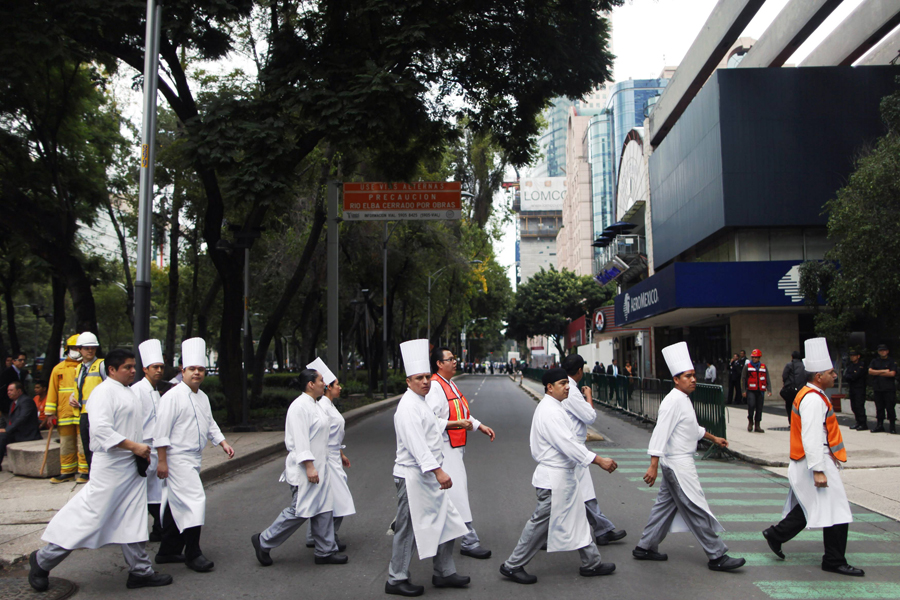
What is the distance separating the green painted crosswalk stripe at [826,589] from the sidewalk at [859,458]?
8.92 ft

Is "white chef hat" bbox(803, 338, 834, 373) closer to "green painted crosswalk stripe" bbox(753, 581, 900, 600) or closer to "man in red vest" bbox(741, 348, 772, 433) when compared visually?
"green painted crosswalk stripe" bbox(753, 581, 900, 600)

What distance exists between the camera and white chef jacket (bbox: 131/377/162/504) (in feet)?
19.9

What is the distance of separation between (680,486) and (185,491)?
398cm

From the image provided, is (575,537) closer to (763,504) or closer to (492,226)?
(763,504)

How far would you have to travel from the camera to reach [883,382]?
45.0 ft

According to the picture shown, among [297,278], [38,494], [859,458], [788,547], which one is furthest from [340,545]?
[297,278]

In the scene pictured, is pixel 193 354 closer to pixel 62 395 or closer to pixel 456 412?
pixel 456 412

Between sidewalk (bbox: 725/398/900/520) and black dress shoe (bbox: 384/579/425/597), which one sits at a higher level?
black dress shoe (bbox: 384/579/425/597)

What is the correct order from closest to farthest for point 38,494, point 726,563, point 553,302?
1. point 726,563
2. point 38,494
3. point 553,302

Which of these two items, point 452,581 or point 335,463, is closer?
point 452,581

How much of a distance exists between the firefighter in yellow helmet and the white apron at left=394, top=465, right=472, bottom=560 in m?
6.36

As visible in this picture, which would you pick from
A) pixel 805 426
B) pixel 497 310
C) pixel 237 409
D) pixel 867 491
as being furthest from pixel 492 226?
pixel 805 426

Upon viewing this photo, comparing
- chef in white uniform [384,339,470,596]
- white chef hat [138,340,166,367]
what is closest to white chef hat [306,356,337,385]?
chef in white uniform [384,339,470,596]

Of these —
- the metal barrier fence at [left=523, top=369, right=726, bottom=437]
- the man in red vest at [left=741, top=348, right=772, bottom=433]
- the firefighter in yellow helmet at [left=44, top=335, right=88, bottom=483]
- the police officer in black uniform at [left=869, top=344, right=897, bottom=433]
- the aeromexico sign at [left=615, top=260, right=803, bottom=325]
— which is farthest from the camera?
the aeromexico sign at [left=615, top=260, right=803, bottom=325]
